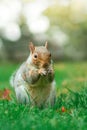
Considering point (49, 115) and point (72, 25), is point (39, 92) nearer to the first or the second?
point (49, 115)

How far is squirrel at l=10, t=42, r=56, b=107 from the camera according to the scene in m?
5.48

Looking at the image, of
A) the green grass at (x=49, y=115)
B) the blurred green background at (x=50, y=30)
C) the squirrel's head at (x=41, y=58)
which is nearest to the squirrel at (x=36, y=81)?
the squirrel's head at (x=41, y=58)

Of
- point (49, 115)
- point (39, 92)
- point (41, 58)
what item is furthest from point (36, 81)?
point (49, 115)

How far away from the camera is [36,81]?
5.61m

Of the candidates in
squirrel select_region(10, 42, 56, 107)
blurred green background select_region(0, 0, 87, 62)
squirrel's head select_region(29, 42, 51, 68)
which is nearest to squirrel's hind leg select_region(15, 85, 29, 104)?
squirrel select_region(10, 42, 56, 107)

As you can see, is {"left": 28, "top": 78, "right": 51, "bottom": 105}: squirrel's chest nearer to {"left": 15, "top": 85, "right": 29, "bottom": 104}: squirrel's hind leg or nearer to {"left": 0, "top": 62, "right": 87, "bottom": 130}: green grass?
{"left": 15, "top": 85, "right": 29, "bottom": 104}: squirrel's hind leg

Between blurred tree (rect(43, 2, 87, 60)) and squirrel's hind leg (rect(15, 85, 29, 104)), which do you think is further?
blurred tree (rect(43, 2, 87, 60))

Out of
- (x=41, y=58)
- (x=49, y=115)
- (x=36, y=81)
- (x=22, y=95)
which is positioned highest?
(x=41, y=58)

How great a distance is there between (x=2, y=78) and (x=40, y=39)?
832 cm

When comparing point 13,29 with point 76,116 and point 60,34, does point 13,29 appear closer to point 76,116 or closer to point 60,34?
point 60,34

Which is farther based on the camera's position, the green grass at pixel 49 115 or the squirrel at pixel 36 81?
the squirrel at pixel 36 81

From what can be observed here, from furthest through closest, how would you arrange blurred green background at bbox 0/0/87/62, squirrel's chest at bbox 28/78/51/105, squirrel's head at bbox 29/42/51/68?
blurred green background at bbox 0/0/87/62, squirrel's chest at bbox 28/78/51/105, squirrel's head at bbox 29/42/51/68

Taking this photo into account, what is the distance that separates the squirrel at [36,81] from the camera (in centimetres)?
548

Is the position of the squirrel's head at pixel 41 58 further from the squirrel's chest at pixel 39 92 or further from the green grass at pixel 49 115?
the green grass at pixel 49 115
